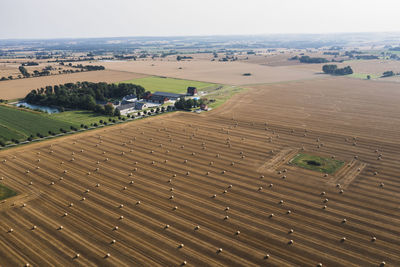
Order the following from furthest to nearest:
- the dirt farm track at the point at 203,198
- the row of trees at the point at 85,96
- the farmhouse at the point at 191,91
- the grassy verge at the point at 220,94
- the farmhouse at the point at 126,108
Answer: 1. the farmhouse at the point at 191,91
2. the grassy verge at the point at 220,94
3. the row of trees at the point at 85,96
4. the farmhouse at the point at 126,108
5. the dirt farm track at the point at 203,198

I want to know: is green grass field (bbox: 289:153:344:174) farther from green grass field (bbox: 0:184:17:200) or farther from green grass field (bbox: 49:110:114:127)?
green grass field (bbox: 49:110:114:127)

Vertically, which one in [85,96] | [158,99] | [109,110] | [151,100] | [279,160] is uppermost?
[85,96]

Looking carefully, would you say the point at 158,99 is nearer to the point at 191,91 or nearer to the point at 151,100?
the point at 151,100

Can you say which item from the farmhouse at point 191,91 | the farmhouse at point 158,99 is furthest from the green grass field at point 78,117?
the farmhouse at point 191,91

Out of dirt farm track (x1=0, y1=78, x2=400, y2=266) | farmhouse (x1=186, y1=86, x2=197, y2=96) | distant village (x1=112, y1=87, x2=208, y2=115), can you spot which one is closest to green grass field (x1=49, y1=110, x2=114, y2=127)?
dirt farm track (x1=0, y1=78, x2=400, y2=266)

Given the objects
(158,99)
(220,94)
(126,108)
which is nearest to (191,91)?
(220,94)

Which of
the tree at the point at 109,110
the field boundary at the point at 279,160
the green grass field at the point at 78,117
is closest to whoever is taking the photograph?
the field boundary at the point at 279,160

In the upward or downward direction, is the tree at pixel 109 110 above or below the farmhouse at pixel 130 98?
above

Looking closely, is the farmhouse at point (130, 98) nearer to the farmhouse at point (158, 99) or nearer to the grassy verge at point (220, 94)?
the farmhouse at point (158, 99)
